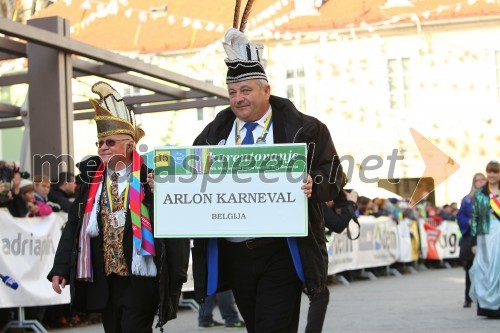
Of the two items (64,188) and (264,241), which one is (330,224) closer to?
(64,188)

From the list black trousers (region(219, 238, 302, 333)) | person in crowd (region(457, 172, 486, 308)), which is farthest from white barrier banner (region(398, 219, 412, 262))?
black trousers (region(219, 238, 302, 333))

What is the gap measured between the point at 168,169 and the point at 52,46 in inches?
318

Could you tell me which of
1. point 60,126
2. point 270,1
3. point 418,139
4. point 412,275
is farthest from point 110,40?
point 60,126

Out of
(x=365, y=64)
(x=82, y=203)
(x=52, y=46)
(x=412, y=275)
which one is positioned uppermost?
(x=365, y=64)

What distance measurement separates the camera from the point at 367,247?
23484mm

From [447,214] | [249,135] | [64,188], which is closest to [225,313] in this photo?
[64,188]

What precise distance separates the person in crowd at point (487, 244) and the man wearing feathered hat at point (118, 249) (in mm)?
7199

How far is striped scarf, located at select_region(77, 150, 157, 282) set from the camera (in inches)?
246

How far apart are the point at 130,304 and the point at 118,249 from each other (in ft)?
1.13

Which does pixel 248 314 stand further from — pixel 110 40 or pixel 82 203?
pixel 110 40

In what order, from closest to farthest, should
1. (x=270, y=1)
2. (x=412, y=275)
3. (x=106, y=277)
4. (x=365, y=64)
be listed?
(x=106, y=277) → (x=412, y=275) → (x=270, y=1) → (x=365, y=64)

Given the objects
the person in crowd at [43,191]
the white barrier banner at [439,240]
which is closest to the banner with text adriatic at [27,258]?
the person in crowd at [43,191]

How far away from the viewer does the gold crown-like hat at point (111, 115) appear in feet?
21.5

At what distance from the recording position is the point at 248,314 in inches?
231
